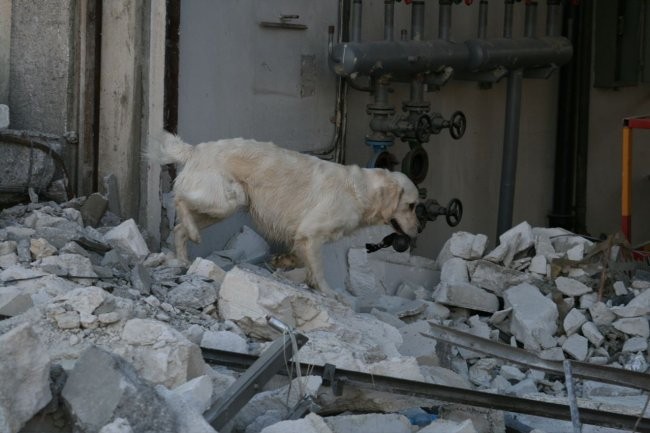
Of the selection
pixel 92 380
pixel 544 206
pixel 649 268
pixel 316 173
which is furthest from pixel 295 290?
pixel 544 206

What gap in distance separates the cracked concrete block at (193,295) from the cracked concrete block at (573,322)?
2.76m

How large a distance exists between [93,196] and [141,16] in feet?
4.40

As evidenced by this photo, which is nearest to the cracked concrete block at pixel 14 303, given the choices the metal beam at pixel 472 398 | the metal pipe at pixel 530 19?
the metal beam at pixel 472 398

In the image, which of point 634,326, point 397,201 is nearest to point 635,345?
point 634,326

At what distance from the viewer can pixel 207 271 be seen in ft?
26.2

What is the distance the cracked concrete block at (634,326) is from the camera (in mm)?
9031

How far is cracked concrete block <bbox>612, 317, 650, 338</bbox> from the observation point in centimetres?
903

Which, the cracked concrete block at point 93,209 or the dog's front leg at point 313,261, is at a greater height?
the cracked concrete block at point 93,209

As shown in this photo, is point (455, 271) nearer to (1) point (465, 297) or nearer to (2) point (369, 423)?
(1) point (465, 297)

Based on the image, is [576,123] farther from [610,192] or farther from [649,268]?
[649,268]

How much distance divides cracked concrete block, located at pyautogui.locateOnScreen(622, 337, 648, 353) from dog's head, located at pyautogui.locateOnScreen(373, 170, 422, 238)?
1.74 meters

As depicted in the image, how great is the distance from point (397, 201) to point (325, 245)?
3.05 ft

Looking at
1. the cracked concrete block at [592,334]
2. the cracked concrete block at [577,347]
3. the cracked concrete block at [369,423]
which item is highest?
the cracked concrete block at [369,423]

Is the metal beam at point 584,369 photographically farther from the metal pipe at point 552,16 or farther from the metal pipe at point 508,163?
the metal pipe at point 552,16
